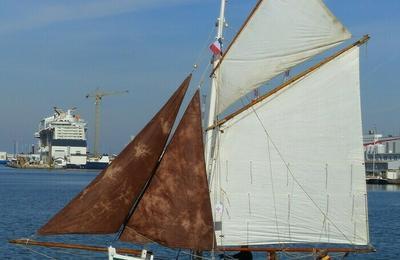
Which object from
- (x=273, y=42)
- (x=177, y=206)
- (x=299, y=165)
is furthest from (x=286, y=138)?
(x=177, y=206)

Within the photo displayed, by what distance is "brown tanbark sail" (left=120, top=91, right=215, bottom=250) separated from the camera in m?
23.0

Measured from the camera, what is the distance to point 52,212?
2628 inches

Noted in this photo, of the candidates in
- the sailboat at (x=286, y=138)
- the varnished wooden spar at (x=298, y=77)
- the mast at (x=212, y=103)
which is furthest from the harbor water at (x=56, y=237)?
the varnished wooden spar at (x=298, y=77)

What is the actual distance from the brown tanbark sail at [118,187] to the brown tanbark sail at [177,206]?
1.11 ft

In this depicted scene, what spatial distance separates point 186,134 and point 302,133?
478cm

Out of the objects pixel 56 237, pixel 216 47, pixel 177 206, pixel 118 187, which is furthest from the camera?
pixel 56 237

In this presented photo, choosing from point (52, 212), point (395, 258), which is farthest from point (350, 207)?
point (52, 212)

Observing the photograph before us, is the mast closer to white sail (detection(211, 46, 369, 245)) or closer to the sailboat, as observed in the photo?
the sailboat

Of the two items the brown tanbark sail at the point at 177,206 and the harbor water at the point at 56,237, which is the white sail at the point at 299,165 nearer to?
the brown tanbark sail at the point at 177,206

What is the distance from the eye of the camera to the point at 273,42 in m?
25.8

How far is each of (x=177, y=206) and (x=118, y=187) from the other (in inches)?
70.5

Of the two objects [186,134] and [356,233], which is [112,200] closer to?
[186,134]

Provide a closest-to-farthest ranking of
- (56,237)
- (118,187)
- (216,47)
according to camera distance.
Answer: (118,187) < (216,47) < (56,237)

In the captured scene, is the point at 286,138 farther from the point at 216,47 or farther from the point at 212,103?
the point at 216,47
